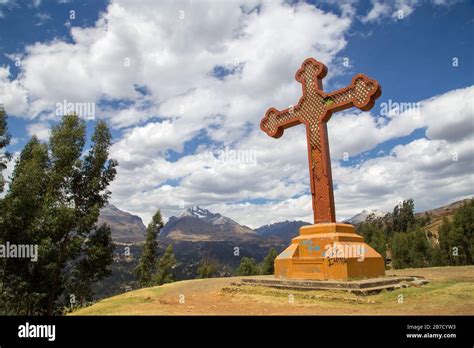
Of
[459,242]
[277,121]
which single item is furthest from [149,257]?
[459,242]

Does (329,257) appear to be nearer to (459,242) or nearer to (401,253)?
(401,253)

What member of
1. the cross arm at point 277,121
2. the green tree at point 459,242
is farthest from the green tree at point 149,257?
the green tree at point 459,242

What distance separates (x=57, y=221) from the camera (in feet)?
59.2

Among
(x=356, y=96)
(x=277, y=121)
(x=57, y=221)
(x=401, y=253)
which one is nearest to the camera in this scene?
(x=356, y=96)

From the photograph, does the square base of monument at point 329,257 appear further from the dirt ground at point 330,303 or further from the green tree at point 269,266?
the green tree at point 269,266

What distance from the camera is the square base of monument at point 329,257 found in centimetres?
1064

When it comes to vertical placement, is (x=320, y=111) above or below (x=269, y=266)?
above

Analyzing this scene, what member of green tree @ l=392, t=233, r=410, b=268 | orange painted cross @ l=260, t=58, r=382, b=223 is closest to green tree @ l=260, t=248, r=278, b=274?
green tree @ l=392, t=233, r=410, b=268

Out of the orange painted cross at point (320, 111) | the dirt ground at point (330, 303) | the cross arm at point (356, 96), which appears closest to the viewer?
the dirt ground at point (330, 303)

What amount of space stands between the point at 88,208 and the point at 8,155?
5215 millimetres

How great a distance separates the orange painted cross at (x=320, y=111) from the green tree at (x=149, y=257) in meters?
28.7

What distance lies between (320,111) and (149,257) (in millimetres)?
31381

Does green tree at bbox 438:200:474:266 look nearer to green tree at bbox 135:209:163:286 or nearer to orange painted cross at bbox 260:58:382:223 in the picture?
green tree at bbox 135:209:163:286
